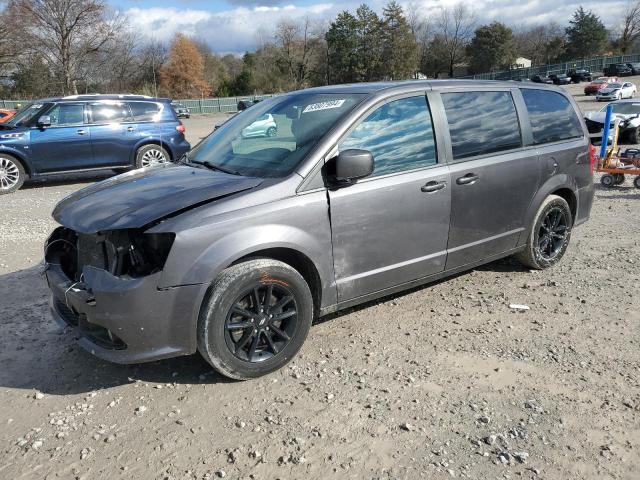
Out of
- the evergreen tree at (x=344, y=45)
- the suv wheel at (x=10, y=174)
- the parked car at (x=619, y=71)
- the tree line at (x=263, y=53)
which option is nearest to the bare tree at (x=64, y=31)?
the tree line at (x=263, y=53)

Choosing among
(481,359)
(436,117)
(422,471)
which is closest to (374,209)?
(436,117)

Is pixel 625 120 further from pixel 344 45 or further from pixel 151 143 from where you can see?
pixel 344 45

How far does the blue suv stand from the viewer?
10328mm

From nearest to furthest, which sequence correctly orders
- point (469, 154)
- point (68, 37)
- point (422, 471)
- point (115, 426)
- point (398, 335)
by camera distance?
point (422, 471) < point (115, 426) < point (398, 335) < point (469, 154) < point (68, 37)

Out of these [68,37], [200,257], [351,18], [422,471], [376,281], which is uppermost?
[351,18]

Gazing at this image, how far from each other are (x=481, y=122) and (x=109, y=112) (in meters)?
8.85

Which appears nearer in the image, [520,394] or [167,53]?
[520,394]

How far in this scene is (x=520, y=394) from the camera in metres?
3.33

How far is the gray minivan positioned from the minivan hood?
0.05 feet

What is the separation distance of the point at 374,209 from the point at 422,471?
1780 mm

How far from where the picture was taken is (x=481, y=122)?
4.56 m

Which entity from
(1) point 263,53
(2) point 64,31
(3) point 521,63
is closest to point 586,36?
(3) point 521,63

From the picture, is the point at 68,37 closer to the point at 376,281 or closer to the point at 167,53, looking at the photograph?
the point at 167,53

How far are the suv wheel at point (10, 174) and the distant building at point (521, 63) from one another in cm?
8273
